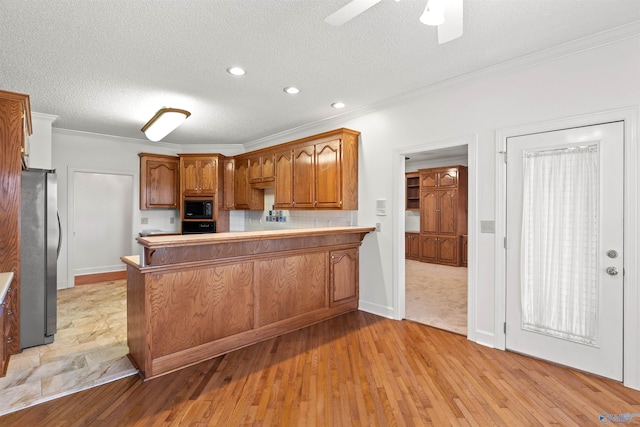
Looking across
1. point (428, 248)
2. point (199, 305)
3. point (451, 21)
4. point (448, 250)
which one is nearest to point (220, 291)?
point (199, 305)

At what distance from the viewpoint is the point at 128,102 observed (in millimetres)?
3957

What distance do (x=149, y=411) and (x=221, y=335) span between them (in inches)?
33.8

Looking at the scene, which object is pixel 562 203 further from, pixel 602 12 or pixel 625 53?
pixel 602 12

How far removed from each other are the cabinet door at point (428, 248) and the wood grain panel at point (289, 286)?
4.66m

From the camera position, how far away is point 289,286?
3436 mm

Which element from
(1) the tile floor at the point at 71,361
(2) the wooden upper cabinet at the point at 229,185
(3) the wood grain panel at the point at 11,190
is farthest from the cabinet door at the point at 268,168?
(3) the wood grain panel at the point at 11,190

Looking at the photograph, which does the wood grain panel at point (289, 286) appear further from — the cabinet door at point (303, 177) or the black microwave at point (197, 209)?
the black microwave at point (197, 209)

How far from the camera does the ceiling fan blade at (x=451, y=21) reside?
5.13 ft

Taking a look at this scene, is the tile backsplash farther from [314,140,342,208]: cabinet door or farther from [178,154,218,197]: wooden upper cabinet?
[178,154,218,197]: wooden upper cabinet

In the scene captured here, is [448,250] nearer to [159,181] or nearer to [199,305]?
[199,305]

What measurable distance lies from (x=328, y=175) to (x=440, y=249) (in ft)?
14.5

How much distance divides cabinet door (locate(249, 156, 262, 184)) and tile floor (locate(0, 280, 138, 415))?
9.12ft

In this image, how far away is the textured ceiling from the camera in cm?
217

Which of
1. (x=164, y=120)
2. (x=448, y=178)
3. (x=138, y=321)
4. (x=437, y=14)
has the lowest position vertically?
(x=138, y=321)
